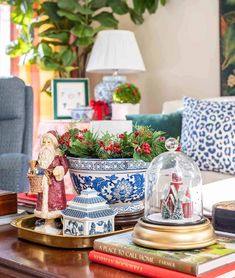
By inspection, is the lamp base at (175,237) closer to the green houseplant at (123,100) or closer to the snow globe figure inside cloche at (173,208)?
the snow globe figure inside cloche at (173,208)

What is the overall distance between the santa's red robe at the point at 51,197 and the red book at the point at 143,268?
231mm

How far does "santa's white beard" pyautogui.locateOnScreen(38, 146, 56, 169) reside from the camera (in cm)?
125

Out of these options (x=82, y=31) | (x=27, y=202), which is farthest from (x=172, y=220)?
(x=82, y=31)

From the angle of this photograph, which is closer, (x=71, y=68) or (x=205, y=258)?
(x=205, y=258)

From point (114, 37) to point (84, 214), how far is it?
235 centimetres

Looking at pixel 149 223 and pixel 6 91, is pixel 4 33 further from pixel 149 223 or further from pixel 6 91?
pixel 149 223

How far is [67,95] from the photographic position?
3729 mm

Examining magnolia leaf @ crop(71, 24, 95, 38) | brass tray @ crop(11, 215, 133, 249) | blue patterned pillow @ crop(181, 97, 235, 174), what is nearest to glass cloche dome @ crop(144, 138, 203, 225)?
brass tray @ crop(11, 215, 133, 249)

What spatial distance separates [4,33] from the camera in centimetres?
405

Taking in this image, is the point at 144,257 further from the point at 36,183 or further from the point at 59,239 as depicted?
the point at 36,183

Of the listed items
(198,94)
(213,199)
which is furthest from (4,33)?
(213,199)

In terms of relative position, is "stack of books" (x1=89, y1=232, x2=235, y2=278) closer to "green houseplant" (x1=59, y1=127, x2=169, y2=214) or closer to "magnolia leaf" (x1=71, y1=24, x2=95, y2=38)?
"green houseplant" (x1=59, y1=127, x2=169, y2=214)

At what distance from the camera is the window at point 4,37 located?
402 centimetres

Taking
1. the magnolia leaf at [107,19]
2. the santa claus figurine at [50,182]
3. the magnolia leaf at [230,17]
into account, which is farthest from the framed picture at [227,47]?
the santa claus figurine at [50,182]
